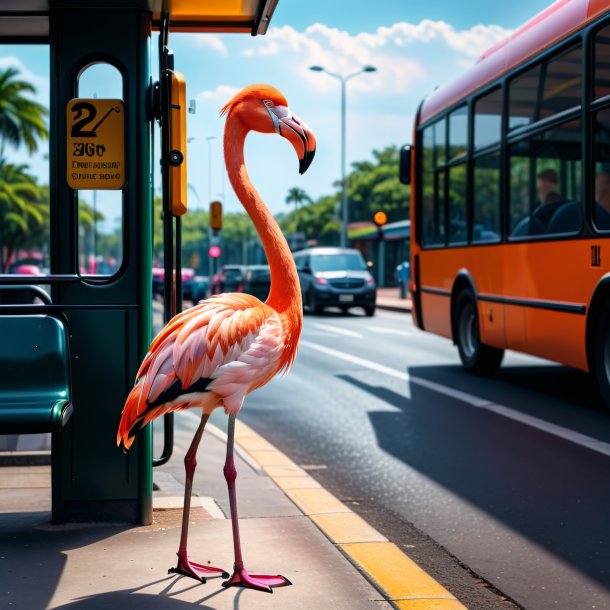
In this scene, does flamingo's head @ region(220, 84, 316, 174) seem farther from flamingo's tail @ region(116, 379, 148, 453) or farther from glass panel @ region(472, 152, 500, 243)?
glass panel @ region(472, 152, 500, 243)

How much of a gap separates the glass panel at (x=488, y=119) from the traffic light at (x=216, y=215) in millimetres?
20561

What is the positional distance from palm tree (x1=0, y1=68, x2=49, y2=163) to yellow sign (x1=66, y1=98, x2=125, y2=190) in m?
54.2

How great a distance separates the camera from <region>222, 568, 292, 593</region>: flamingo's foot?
3.97 metres

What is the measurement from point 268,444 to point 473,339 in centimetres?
491

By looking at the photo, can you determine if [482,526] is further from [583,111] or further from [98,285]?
[583,111]

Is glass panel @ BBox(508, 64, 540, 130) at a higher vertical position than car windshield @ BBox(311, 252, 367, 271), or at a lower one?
higher

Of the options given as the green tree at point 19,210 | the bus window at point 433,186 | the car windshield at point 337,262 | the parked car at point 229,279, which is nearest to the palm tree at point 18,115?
the green tree at point 19,210

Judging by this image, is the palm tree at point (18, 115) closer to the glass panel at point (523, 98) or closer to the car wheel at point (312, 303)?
the car wheel at point (312, 303)

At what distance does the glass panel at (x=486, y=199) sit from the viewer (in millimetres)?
11359

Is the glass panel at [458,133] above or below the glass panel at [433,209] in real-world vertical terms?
above

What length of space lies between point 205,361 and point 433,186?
33.7 ft

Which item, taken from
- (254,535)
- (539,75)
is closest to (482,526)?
(254,535)

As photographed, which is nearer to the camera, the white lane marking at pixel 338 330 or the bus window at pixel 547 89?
the bus window at pixel 547 89

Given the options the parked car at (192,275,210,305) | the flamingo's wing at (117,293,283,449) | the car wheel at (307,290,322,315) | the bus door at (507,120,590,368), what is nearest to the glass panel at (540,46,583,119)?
the bus door at (507,120,590,368)
